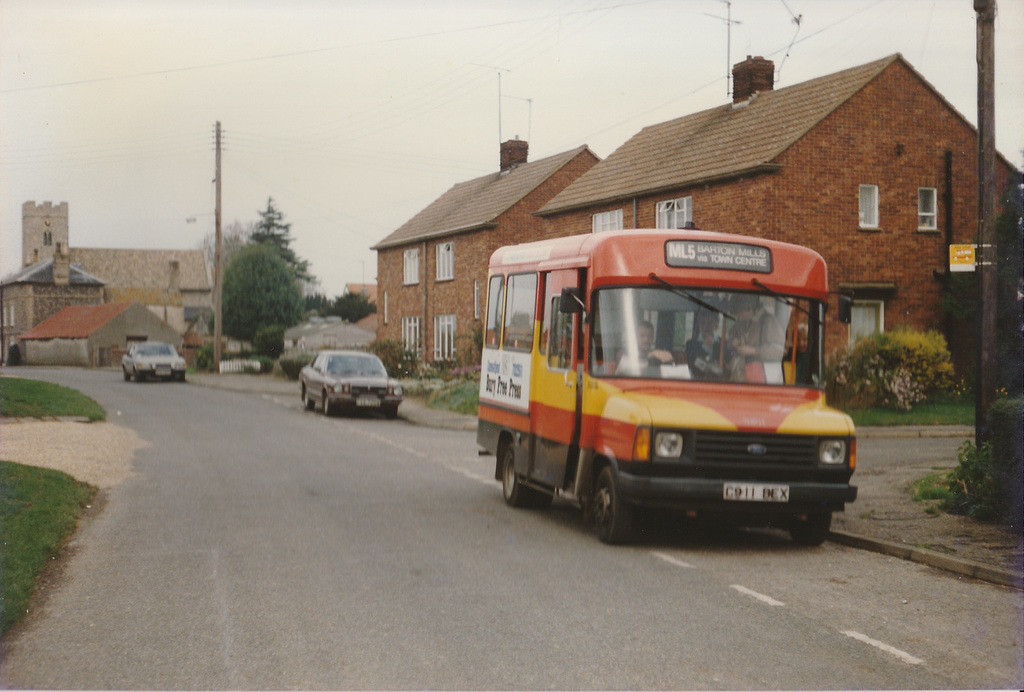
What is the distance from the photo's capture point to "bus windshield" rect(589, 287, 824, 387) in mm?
9547

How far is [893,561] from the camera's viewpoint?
8938 mm

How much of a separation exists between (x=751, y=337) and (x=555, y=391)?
1999 mm

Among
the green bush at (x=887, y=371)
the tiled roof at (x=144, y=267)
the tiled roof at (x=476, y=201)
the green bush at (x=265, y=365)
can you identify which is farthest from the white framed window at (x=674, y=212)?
the tiled roof at (x=144, y=267)

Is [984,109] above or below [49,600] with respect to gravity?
above

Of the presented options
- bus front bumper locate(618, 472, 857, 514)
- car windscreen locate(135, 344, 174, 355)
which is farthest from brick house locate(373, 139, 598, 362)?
bus front bumper locate(618, 472, 857, 514)

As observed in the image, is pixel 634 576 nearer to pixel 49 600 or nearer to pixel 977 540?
pixel 977 540

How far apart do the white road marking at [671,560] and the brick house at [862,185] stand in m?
17.3

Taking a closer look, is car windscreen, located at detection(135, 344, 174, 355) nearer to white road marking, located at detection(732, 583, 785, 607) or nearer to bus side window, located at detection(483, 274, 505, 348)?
bus side window, located at detection(483, 274, 505, 348)

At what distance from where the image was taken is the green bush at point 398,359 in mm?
39219

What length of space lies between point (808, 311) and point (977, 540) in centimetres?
245

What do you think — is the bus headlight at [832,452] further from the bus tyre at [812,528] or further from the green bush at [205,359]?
the green bush at [205,359]

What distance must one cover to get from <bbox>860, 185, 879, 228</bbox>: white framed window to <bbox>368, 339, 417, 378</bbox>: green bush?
1749cm

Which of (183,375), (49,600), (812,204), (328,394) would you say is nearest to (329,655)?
(49,600)

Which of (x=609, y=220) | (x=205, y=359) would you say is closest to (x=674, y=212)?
(x=609, y=220)
